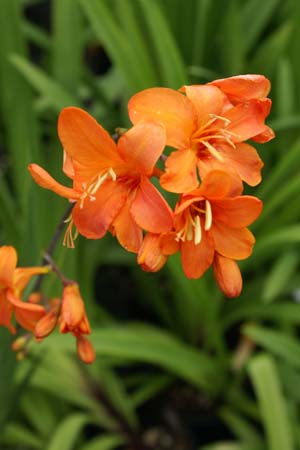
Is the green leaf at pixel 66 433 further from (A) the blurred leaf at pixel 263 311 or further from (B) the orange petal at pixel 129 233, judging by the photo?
(B) the orange petal at pixel 129 233

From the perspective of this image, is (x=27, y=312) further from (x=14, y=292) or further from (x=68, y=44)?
(x=68, y=44)

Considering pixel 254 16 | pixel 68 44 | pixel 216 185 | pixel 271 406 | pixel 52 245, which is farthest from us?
pixel 254 16

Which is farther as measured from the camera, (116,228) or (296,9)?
(296,9)

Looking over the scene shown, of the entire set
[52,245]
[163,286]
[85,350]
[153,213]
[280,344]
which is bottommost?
[163,286]

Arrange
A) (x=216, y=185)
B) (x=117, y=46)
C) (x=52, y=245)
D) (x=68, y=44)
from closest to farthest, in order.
Answer: 1. (x=216, y=185)
2. (x=52, y=245)
3. (x=117, y=46)
4. (x=68, y=44)

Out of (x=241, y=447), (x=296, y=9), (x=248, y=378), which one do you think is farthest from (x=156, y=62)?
(x=241, y=447)

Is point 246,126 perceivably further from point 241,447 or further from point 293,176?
point 241,447

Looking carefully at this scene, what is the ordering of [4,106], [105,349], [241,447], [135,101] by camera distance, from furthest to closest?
[4,106], [241,447], [105,349], [135,101]

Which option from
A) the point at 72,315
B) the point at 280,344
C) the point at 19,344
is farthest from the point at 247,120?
the point at 280,344
